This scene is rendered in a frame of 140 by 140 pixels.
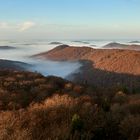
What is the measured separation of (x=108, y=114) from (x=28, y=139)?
1015 cm

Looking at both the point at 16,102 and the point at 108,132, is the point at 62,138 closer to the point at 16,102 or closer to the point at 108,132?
the point at 108,132

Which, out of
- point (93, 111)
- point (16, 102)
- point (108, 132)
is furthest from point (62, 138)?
point (16, 102)

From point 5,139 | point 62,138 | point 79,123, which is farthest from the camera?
Result: point 79,123

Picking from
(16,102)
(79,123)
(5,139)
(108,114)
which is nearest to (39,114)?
(79,123)

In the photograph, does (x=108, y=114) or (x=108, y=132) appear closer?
(x=108, y=132)

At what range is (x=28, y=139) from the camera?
17281 millimetres

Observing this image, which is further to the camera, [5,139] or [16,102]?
[16,102]

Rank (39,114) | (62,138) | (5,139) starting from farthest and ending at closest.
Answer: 1. (39,114)
2. (62,138)
3. (5,139)

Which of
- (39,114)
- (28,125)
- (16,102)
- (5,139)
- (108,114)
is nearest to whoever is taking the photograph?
(5,139)

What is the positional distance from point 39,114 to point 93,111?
4.40 metres

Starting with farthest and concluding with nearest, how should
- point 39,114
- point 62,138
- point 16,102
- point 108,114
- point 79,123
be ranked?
point 16,102, point 108,114, point 39,114, point 79,123, point 62,138

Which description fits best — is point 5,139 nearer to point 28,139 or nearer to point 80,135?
point 28,139

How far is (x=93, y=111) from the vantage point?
26750 millimetres

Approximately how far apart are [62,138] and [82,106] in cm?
953
